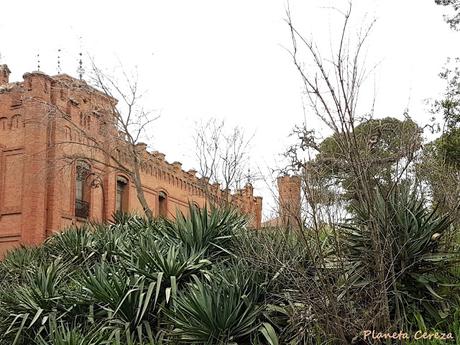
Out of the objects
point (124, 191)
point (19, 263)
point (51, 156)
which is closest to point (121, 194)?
point (124, 191)

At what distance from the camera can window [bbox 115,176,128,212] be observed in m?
29.2

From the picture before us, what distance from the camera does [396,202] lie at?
6.75 m

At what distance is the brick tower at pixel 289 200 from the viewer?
659 cm

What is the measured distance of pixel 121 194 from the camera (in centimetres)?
2970

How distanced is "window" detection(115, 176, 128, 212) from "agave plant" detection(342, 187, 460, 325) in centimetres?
2321

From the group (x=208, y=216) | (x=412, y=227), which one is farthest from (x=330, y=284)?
(x=208, y=216)

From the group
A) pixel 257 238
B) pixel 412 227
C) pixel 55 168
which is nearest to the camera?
pixel 412 227

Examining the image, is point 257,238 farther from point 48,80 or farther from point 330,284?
point 48,80

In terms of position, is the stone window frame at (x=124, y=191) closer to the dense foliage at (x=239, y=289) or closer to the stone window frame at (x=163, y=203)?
the stone window frame at (x=163, y=203)

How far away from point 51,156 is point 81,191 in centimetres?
267

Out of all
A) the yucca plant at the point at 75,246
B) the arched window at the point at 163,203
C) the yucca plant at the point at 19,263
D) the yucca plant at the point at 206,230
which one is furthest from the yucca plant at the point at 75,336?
the arched window at the point at 163,203

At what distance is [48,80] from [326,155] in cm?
1980

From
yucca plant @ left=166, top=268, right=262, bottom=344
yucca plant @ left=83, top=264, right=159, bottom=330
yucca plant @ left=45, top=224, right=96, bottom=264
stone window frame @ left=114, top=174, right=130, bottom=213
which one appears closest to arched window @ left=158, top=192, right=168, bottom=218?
stone window frame @ left=114, top=174, right=130, bottom=213

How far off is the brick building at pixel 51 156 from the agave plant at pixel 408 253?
15532 millimetres
